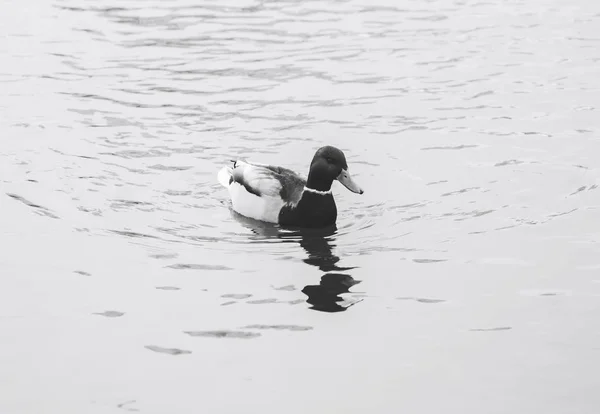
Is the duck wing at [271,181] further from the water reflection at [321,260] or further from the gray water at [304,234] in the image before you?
the gray water at [304,234]

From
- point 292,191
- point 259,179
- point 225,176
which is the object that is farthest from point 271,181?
point 225,176

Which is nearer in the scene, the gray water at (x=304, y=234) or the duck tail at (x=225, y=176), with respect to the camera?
the gray water at (x=304, y=234)

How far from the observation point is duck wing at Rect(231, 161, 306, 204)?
11891 mm

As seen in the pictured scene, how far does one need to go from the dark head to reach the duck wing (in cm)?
28

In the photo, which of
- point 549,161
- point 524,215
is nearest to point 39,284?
point 524,215

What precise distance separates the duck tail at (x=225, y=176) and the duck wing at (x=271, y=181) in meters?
0.28

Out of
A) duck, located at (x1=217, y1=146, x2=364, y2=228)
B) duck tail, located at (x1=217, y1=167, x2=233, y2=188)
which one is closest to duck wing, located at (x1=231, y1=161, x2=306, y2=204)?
duck, located at (x1=217, y1=146, x2=364, y2=228)

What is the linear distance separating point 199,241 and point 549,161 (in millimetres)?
4570

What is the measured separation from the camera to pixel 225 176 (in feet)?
41.8

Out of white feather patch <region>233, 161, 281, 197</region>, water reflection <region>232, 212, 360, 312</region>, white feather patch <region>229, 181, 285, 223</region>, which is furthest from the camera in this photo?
white feather patch <region>233, 161, 281, 197</region>

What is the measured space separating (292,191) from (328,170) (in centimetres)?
54

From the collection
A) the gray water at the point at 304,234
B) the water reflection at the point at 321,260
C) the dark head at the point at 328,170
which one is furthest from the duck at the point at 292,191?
the gray water at the point at 304,234

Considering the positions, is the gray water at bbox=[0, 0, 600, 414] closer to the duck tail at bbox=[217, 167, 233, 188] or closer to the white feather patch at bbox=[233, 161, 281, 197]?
the duck tail at bbox=[217, 167, 233, 188]

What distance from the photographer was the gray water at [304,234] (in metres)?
7.67
